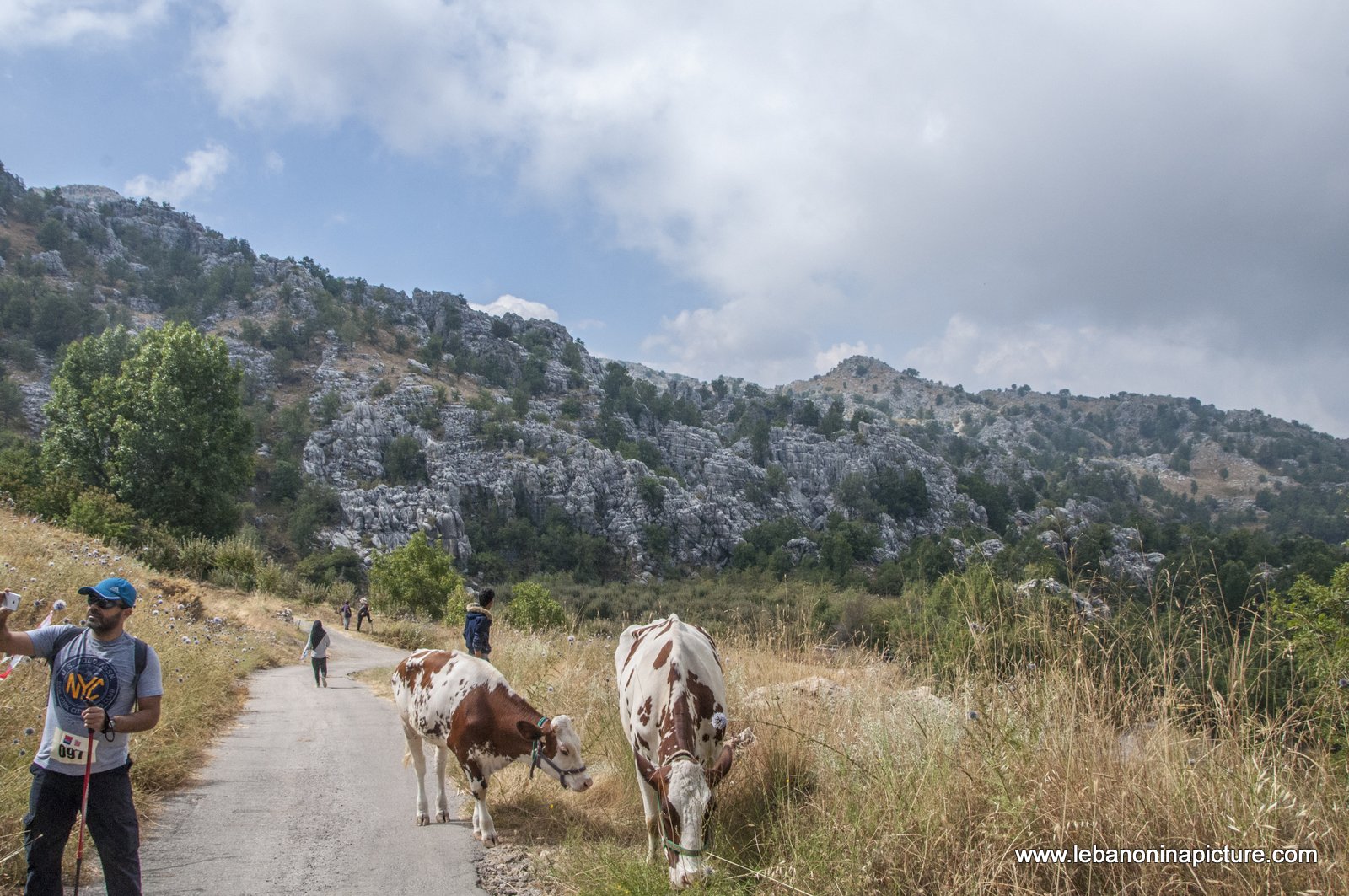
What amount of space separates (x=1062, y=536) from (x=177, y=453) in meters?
42.5

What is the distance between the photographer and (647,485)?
92250 mm

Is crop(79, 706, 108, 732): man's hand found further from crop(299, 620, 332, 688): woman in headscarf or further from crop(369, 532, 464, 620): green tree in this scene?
crop(369, 532, 464, 620): green tree

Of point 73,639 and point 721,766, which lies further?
point 721,766

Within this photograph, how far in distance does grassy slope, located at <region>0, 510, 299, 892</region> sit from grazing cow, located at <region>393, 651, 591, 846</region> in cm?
195

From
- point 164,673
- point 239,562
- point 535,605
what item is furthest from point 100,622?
point 535,605

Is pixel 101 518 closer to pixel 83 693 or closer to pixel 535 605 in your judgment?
pixel 535 605

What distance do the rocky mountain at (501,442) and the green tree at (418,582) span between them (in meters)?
35.6

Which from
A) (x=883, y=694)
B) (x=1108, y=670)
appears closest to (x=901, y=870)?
(x=1108, y=670)

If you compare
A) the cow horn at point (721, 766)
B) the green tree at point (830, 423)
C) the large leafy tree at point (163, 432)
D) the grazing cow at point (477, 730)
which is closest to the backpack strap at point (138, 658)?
the grazing cow at point (477, 730)

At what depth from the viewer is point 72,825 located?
140 inches

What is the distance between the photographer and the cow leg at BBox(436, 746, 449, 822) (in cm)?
603

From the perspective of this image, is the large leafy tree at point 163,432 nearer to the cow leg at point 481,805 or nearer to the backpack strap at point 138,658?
the cow leg at point 481,805

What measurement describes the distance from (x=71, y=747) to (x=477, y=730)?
8.88ft

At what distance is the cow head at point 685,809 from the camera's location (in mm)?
3807
